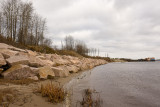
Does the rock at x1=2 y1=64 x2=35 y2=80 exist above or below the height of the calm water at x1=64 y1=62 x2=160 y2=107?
above

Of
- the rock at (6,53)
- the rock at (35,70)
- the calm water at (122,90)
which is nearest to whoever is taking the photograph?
the calm water at (122,90)

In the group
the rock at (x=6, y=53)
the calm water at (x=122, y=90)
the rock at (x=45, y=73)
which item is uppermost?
the rock at (x=6, y=53)

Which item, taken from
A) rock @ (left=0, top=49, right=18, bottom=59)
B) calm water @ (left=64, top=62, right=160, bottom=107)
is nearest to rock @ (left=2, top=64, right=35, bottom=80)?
rock @ (left=0, top=49, right=18, bottom=59)

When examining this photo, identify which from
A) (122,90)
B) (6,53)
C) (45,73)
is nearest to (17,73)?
Answer: (45,73)

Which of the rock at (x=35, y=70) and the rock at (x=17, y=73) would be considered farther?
the rock at (x=35, y=70)

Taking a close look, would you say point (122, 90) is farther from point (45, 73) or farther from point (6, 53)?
point (6, 53)

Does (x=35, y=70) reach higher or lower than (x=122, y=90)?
higher

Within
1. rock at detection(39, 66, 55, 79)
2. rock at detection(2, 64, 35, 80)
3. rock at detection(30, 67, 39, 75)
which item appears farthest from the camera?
rock at detection(39, 66, 55, 79)

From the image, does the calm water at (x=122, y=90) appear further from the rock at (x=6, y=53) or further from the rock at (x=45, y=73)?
the rock at (x=6, y=53)

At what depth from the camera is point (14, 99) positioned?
225 cm

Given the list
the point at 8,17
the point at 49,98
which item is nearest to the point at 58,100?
the point at 49,98

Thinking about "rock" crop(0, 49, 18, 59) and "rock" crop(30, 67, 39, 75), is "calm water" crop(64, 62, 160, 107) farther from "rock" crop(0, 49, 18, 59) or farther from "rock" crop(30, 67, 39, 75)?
"rock" crop(0, 49, 18, 59)

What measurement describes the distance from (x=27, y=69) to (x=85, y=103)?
2.82m

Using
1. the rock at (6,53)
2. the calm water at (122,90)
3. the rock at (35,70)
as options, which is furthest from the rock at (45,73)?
the rock at (6,53)
